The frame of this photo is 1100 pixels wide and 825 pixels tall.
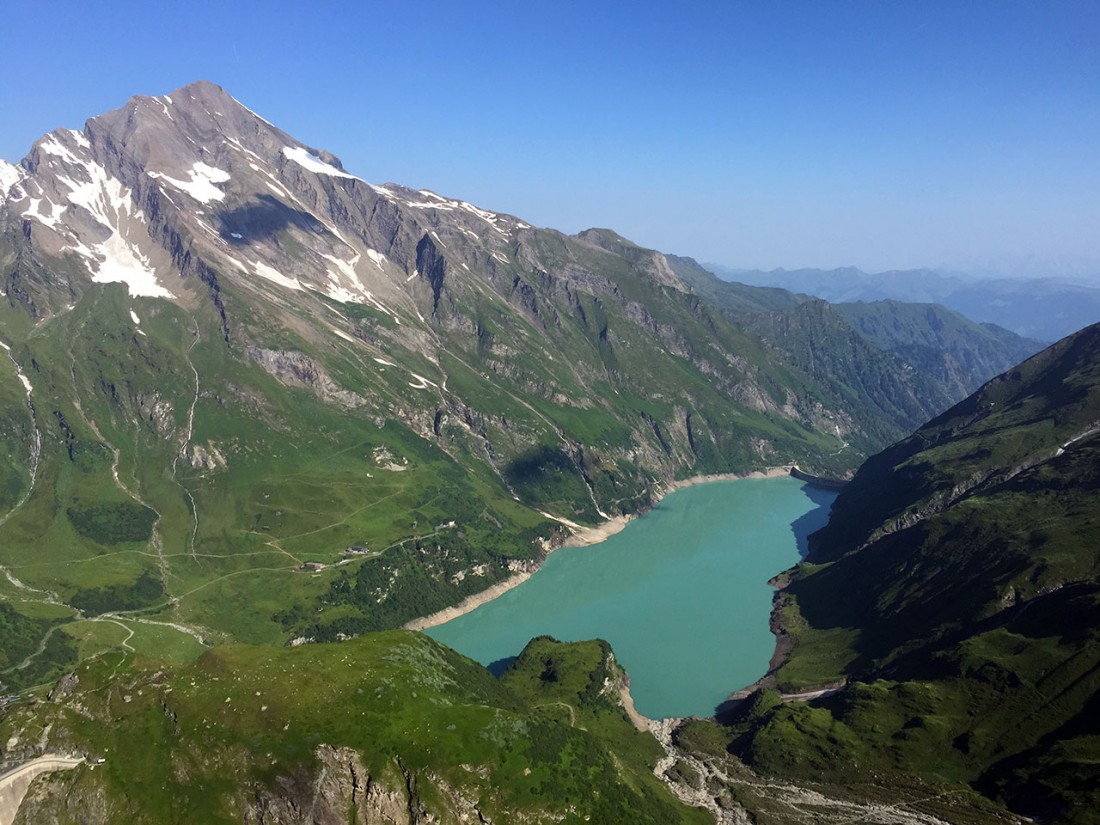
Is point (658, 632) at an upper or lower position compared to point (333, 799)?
lower

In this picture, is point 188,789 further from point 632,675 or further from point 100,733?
point 632,675

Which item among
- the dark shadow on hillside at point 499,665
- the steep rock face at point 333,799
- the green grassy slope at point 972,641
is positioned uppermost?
the steep rock face at point 333,799

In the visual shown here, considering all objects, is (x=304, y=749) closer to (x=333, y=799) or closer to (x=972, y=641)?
(x=333, y=799)

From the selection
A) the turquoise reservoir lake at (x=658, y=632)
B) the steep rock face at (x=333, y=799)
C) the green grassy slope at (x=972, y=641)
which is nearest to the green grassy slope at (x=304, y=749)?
the steep rock face at (x=333, y=799)

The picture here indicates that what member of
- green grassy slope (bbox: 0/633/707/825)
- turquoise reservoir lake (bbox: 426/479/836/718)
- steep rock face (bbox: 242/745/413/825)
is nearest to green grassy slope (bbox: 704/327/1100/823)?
turquoise reservoir lake (bbox: 426/479/836/718)

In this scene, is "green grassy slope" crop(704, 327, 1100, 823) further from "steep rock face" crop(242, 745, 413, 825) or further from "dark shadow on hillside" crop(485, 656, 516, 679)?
"steep rock face" crop(242, 745, 413, 825)

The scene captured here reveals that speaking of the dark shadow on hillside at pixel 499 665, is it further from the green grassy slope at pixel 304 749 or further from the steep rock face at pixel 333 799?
the steep rock face at pixel 333 799

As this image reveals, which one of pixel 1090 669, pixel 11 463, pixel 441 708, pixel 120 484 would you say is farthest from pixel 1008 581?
pixel 11 463

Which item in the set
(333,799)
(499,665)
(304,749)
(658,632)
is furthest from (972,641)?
(304,749)

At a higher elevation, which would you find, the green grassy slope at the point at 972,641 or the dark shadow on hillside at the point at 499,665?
the dark shadow on hillside at the point at 499,665
